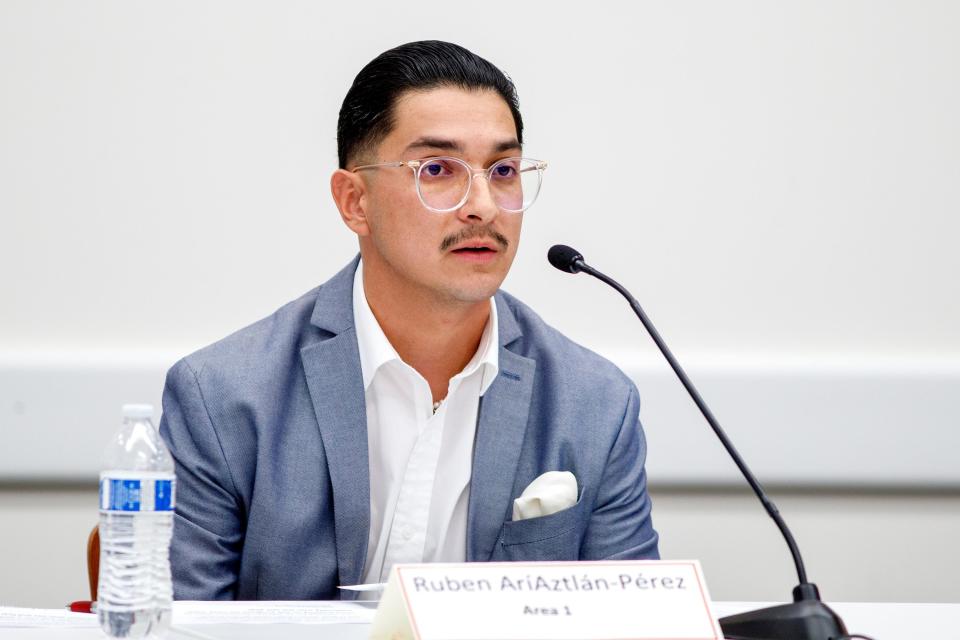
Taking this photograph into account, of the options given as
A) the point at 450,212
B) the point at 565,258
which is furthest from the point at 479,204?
the point at 565,258

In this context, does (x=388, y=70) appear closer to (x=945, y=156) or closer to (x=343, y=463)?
(x=343, y=463)

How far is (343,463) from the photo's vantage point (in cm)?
185

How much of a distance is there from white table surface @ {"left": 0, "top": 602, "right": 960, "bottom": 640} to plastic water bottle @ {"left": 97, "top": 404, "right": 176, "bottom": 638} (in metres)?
0.04

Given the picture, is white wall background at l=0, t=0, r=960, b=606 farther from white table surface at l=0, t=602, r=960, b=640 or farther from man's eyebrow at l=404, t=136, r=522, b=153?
white table surface at l=0, t=602, r=960, b=640

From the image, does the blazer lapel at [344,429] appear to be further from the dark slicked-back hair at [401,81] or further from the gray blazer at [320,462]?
the dark slicked-back hair at [401,81]

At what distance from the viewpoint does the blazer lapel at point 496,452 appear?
1.90 m

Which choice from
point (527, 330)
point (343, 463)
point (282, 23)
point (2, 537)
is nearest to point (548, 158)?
point (282, 23)

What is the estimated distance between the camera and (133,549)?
137 cm

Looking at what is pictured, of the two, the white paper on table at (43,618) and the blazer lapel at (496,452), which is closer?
the white paper on table at (43,618)

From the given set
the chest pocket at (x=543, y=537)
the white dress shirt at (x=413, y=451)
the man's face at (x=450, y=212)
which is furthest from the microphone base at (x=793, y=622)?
the man's face at (x=450, y=212)

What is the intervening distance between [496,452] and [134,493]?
2.48 feet

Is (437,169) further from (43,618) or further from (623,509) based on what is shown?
(43,618)

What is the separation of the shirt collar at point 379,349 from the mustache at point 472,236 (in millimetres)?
189

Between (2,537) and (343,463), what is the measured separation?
1.49 metres
